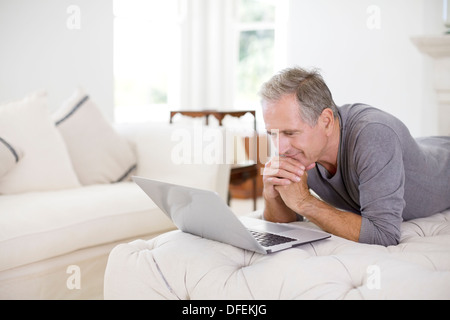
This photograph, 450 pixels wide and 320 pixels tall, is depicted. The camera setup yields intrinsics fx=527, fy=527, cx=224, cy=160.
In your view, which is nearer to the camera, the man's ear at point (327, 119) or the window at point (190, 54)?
the man's ear at point (327, 119)

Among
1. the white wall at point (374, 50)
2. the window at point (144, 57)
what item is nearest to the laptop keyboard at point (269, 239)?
the white wall at point (374, 50)

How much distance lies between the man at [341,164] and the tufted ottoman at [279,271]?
0.10m

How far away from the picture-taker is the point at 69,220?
2.31 m

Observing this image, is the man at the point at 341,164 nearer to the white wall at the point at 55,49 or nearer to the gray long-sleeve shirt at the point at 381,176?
the gray long-sleeve shirt at the point at 381,176

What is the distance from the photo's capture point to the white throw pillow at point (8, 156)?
98.0 inches

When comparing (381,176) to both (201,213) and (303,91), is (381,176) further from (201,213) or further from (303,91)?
(201,213)

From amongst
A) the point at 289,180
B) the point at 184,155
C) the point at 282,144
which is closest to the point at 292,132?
the point at 282,144

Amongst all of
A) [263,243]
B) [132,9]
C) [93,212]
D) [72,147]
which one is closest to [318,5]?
[132,9]

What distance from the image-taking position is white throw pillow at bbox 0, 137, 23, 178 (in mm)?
2488

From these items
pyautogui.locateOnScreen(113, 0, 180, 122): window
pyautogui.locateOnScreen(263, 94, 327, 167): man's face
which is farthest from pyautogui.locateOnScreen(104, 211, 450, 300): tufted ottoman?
pyautogui.locateOnScreen(113, 0, 180, 122): window

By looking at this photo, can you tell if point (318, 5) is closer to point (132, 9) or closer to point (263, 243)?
point (132, 9)

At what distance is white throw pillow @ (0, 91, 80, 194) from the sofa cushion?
84 mm

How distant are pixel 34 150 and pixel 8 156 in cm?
17

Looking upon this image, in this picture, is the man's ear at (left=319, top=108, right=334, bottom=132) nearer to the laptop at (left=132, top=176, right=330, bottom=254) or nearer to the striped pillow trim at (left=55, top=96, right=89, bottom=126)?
the laptop at (left=132, top=176, right=330, bottom=254)
